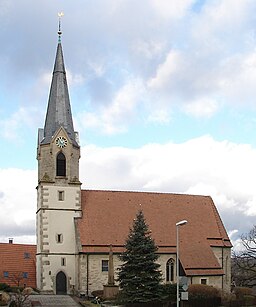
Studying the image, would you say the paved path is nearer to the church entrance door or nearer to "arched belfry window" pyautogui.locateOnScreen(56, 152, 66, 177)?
the church entrance door

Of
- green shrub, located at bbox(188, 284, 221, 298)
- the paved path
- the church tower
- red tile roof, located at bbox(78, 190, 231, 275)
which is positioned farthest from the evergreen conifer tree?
the church tower

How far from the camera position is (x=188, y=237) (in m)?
53.4

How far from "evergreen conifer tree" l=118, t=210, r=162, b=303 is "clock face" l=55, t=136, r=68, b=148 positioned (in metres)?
14.3

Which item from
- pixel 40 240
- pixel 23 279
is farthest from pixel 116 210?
pixel 23 279

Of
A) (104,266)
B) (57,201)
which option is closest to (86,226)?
(57,201)

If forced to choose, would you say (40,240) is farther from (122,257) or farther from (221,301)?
(221,301)

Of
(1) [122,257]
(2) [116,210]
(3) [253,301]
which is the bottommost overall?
(3) [253,301]

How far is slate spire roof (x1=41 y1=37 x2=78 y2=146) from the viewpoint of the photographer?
53.3 metres

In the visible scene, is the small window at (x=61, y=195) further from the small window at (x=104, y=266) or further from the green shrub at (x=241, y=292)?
the green shrub at (x=241, y=292)

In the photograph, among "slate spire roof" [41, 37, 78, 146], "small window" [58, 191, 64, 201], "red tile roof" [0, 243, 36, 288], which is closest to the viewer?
"small window" [58, 191, 64, 201]

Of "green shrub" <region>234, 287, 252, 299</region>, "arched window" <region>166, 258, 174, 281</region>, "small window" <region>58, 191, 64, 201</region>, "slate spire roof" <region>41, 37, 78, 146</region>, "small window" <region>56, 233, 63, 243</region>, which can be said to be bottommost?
"green shrub" <region>234, 287, 252, 299</region>

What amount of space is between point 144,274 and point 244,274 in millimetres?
26375

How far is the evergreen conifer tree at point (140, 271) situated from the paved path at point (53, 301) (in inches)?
219

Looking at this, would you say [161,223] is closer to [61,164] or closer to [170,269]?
[170,269]
